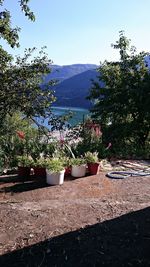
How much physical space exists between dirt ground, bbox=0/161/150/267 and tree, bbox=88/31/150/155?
708 centimetres

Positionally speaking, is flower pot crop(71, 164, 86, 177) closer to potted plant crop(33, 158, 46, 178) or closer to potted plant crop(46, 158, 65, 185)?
potted plant crop(46, 158, 65, 185)

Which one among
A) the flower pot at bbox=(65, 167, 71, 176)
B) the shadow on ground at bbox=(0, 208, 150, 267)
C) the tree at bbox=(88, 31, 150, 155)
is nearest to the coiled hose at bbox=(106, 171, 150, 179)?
the flower pot at bbox=(65, 167, 71, 176)

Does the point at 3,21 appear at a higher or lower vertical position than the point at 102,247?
higher

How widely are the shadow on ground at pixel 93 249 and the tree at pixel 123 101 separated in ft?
30.5

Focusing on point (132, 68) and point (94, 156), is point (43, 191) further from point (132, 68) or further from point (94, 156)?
point (132, 68)

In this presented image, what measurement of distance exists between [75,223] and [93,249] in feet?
2.62

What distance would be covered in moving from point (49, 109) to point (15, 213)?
410 cm

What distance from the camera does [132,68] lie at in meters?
15.4

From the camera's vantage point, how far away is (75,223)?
16.6 feet

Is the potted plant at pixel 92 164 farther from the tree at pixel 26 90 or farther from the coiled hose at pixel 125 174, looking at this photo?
the tree at pixel 26 90

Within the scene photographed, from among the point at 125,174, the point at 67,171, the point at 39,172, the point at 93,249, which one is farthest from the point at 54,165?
the point at 93,249

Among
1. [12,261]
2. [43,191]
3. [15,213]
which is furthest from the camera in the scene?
[43,191]

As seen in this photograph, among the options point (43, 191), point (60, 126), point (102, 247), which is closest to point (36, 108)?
point (60, 126)

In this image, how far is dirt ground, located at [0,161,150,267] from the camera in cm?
412
